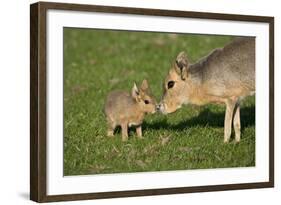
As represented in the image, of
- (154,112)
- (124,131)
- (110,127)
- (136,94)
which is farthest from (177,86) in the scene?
(110,127)

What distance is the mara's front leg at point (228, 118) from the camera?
27.7 ft

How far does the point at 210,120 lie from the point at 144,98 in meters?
0.77

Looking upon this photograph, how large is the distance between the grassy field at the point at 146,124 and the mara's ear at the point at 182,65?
13cm

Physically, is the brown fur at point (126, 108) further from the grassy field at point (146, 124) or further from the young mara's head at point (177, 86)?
the young mara's head at point (177, 86)

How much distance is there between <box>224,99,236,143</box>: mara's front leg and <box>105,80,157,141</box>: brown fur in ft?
2.73

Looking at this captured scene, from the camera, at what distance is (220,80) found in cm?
850

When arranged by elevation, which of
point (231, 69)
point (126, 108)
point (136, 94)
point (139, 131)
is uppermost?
point (231, 69)

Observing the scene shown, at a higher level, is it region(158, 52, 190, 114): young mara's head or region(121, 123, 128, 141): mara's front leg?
region(158, 52, 190, 114): young mara's head

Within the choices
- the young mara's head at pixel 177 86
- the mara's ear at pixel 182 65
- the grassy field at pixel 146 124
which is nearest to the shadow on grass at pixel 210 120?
the grassy field at pixel 146 124

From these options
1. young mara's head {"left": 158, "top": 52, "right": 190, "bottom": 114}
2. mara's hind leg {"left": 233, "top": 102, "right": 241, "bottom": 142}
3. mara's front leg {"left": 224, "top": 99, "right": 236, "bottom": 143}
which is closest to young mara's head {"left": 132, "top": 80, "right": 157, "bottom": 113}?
young mara's head {"left": 158, "top": 52, "right": 190, "bottom": 114}

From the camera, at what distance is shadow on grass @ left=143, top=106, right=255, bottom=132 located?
327 inches

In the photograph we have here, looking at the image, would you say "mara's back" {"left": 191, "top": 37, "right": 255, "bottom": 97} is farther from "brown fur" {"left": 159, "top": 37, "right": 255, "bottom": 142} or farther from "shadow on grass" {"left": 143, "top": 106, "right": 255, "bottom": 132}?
"shadow on grass" {"left": 143, "top": 106, "right": 255, "bottom": 132}

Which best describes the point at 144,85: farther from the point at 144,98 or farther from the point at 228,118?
the point at 228,118

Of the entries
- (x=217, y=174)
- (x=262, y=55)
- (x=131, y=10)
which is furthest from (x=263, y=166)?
(x=131, y=10)
